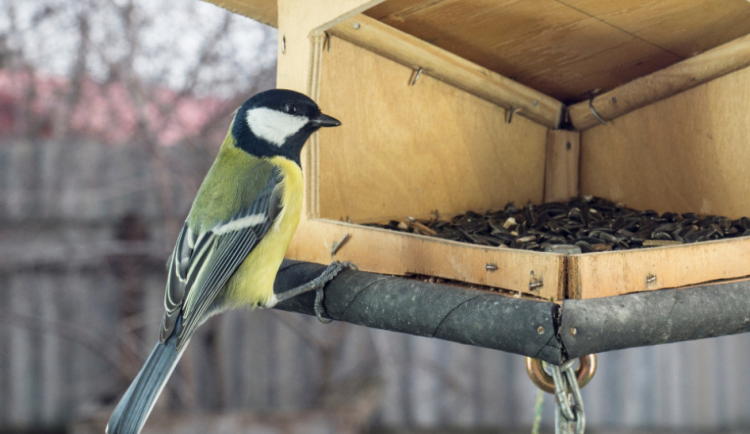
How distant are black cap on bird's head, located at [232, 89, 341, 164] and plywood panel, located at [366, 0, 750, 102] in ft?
1.30

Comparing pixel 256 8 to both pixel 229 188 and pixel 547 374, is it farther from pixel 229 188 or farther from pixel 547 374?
pixel 547 374

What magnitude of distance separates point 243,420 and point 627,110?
2753 mm

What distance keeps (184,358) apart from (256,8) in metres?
2.69

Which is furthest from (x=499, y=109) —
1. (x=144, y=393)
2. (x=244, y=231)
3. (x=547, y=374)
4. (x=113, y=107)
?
(x=113, y=107)

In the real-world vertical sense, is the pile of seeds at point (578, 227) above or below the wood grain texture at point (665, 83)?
below

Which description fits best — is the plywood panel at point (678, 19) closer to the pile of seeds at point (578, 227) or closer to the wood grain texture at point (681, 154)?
the wood grain texture at point (681, 154)

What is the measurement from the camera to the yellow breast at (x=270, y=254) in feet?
5.65

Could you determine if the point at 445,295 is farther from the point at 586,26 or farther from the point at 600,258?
the point at 586,26

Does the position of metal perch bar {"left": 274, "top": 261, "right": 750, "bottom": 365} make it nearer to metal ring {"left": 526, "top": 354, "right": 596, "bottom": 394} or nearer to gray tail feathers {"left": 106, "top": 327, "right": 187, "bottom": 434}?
metal ring {"left": 526, "top": 354, "right": 596, "bottom": 394}

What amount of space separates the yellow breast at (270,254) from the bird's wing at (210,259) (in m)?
0.02

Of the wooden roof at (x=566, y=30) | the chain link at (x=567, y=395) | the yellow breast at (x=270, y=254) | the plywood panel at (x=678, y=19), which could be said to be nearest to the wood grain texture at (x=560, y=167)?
the wooden roof at (x=566, y=30)

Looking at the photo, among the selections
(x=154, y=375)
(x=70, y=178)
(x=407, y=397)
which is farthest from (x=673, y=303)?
(x=70, y=178)

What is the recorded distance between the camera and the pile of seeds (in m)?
1.63

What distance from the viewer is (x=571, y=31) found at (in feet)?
6.36
